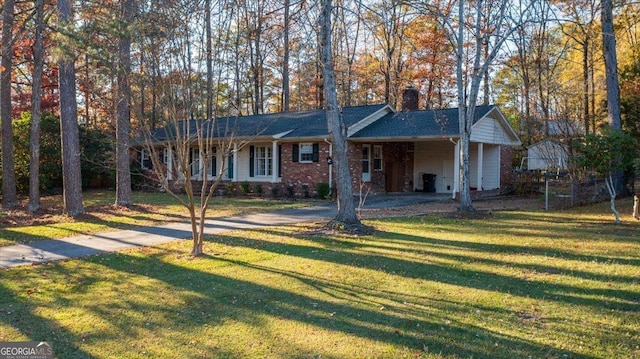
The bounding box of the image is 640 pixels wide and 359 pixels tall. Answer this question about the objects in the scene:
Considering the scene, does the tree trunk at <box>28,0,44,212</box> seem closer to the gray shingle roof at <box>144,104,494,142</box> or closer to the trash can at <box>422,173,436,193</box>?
the gray shingle roof at <box>144,104,494,142</box>

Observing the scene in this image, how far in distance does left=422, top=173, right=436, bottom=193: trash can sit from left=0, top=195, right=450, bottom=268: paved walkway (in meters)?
8.04

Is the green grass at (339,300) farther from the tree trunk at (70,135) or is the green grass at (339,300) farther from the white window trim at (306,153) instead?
the white window trim at (306,153)

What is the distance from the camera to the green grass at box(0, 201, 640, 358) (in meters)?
4.14

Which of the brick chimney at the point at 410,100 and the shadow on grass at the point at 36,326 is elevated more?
the brick chimney at the point at 410,100

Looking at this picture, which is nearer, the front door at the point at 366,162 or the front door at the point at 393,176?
the front door at the point at 366,162

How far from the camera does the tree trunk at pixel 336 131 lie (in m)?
10.4

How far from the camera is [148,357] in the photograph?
12.8 ft

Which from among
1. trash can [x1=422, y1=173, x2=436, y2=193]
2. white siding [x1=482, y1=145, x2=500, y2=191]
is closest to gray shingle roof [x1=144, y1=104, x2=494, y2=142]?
white siding [x1=482, y1=145, x2=500, y2=191]

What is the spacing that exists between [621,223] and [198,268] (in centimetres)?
1008

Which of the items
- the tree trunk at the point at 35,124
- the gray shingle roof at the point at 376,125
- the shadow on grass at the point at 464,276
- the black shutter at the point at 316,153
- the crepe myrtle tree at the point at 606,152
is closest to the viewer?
the shadow on grass at the point at 464,276

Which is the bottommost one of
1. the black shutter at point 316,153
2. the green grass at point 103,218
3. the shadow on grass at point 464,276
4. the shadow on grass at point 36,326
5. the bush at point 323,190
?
the shadow on grass at point 36,326

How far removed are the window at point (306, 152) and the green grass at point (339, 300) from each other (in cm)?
1098

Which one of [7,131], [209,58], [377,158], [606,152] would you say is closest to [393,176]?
[377,158]

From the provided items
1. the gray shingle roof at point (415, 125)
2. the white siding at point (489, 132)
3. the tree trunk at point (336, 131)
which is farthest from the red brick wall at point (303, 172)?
the tree trunk at point (336, 131)
